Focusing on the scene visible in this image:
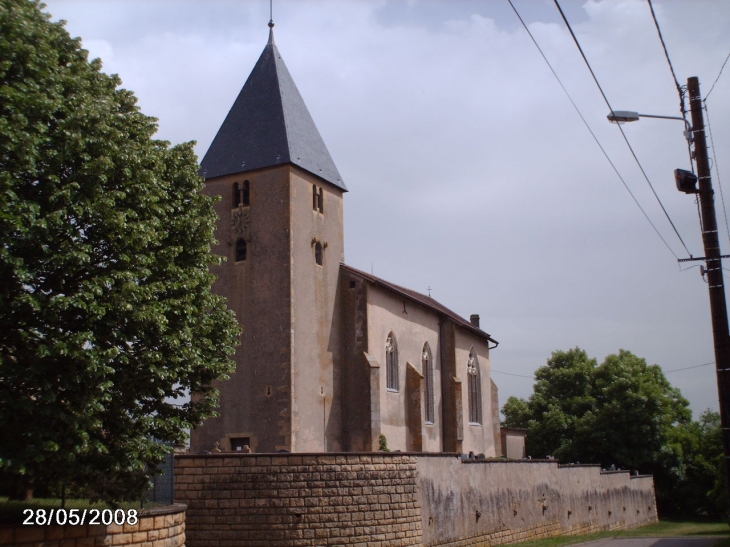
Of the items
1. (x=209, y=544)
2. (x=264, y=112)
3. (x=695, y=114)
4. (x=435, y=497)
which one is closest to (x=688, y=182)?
(x=695, y=114)

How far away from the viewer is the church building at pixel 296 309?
98.3 ft

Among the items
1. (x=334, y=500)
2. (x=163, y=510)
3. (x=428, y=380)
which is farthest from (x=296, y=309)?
(x=163, y=510)

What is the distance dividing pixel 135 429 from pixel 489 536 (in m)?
13.5

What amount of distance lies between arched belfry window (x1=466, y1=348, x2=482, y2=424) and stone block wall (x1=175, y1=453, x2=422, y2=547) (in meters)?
22.1

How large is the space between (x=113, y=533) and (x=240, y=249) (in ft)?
58.7

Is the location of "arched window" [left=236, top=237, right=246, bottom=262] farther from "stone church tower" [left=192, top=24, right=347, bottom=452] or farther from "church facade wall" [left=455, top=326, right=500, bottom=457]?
"church facade wall" [left=455, top=326, right=500, bottom=457]

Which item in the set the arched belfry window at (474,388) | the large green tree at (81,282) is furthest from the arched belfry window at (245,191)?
the arched belfry window at (474,388)

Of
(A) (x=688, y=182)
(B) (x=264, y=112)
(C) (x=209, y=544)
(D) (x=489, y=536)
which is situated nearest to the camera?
(A) (x=688, y=182)

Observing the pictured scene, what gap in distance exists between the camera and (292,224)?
31.4 m

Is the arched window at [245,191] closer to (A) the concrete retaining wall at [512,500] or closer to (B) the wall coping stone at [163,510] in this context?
(A) the concrete retaining wall at [512,500]

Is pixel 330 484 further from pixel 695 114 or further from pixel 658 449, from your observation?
pixel 658 449

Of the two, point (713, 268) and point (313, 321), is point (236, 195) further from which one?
point (713, 268)

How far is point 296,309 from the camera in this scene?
30547 mm

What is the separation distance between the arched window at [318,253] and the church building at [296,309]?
0.23ft
